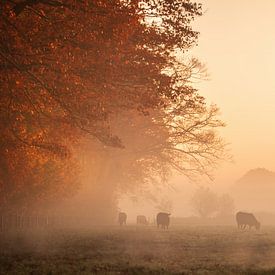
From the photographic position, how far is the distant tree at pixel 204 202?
310 ft

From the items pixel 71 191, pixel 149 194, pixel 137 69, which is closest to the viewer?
pixel 137 69

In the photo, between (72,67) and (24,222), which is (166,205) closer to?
(24,222)

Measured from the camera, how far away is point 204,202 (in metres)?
94.4

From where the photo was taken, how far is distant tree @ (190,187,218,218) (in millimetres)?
94438

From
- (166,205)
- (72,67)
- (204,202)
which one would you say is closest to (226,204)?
(204,202)

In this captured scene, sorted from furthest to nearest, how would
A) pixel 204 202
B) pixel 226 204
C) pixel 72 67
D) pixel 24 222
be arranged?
pixel 226 204 → pixel 204 202 → pixel 24 222 → pixel 72 67

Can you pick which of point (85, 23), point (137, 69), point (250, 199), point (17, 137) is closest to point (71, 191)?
point (17, 137)

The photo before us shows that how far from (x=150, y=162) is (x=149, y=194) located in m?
12.6

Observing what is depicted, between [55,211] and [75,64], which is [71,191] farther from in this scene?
[75,64]

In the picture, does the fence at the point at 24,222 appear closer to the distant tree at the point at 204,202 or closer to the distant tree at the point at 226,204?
the distant tree at the point at 204,202

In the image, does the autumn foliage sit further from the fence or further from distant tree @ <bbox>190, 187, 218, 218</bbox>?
distant tree @ <bbox>190, 187, 218, 218</bbox>

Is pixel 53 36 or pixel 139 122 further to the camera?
pixel 139 122

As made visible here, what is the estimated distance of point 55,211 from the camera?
47969 mm

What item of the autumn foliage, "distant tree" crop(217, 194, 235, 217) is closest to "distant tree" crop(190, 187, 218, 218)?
"distant tree" crop(217, 194, 235, 217)
